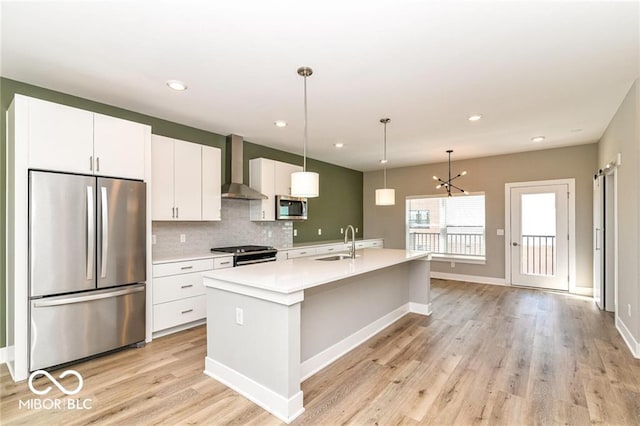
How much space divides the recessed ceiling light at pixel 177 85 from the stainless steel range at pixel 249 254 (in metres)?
2.07

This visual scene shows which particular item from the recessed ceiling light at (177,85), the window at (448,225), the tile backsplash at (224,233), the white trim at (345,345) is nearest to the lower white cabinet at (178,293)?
the tile backsplash at (224,233)

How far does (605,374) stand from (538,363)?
A: 0.47m

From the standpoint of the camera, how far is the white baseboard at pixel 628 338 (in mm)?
2936

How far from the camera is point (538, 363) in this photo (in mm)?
2844

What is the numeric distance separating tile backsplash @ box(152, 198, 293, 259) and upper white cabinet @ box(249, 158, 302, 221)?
8.0 inches

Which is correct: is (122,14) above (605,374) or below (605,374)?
above

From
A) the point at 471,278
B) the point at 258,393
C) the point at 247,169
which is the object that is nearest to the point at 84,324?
the point at 258,393

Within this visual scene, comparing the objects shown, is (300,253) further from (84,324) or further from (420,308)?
(84,324)

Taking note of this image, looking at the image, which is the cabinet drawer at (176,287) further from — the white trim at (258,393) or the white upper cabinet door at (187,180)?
the white trim at (258,393)

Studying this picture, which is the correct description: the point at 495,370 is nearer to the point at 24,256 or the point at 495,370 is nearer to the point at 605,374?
the point at 605,374

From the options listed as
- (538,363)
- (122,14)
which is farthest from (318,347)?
(122,14)

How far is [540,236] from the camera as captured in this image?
5.80 metres

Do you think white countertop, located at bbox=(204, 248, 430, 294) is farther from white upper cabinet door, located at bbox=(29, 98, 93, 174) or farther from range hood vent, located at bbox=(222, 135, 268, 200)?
range hood vent, located at bbox=(222, 135, 268, 200)

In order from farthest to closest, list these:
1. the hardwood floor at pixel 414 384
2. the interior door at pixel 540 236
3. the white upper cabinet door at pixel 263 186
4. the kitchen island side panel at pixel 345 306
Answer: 1. the interior door at pixel 540 236
2. the white upper cabinet door at pixel 263 186
3. the kitchen island side panel at pixel 345 306
4. the hardwood floor at pixel 414 384
